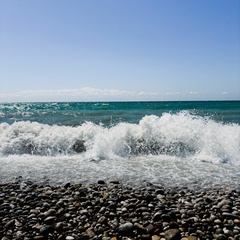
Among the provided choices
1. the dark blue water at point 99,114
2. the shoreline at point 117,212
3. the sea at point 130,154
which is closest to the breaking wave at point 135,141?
the sea at point 130,154

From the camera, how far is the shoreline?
3.92 metres

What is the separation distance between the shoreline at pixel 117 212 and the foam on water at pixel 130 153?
0.89 metres

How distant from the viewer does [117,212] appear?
4.65 m

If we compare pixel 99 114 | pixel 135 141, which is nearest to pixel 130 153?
pixel 135 141

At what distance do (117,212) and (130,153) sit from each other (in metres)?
5.84

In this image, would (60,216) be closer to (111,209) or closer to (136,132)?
(111,209)

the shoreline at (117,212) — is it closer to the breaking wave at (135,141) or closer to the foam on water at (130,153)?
the foam on water at (130,153)

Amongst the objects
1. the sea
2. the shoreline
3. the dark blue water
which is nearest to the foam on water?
the sea

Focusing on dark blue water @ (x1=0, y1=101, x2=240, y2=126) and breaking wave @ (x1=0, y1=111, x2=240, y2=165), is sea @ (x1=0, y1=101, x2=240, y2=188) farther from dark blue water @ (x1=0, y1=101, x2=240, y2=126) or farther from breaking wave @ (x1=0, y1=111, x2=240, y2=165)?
dark blue water @ (x1=0, y1=101, x2=240, y2=126)

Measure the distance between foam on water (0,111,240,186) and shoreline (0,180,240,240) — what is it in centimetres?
89

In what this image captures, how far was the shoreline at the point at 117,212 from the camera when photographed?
392 cm

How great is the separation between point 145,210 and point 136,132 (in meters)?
7.43

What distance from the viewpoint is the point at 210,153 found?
9828 mm

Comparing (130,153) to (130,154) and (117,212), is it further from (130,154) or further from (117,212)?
(117,212)
